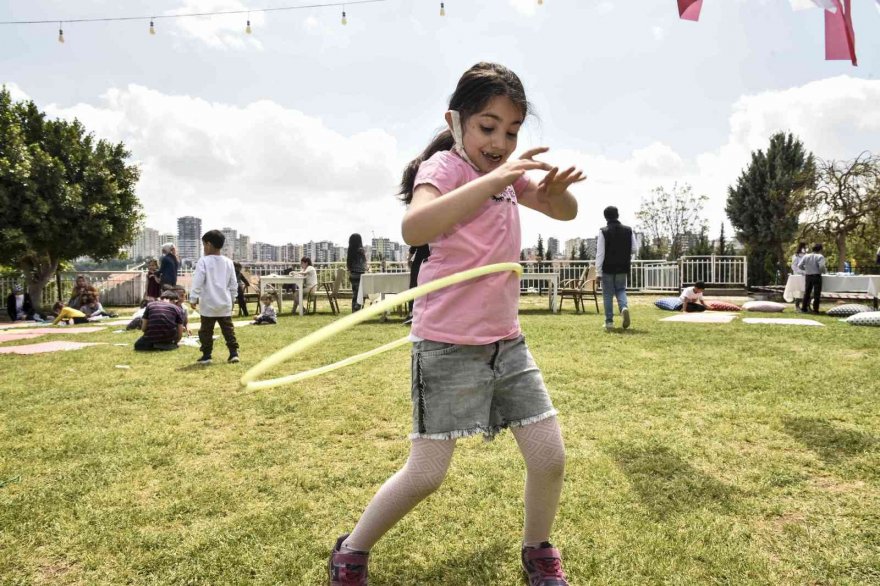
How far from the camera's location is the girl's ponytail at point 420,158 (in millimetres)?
2029

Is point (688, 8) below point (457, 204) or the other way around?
the other way around

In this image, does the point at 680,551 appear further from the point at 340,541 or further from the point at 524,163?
the point at 524,163

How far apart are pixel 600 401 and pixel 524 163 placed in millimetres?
3282

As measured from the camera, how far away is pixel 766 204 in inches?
1300

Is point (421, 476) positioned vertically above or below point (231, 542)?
above

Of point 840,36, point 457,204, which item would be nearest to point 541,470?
point 457,204

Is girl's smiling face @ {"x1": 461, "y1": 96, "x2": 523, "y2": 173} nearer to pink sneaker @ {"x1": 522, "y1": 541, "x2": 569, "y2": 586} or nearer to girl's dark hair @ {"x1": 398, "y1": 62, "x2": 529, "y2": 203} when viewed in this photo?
girl's dark hair @ {"x1": 398, "y1": 62, "x2": 529, "y2": 203}

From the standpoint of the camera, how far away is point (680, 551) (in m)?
2.11

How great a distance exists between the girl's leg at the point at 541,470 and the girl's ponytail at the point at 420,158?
96 cm

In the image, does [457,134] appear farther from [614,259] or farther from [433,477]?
[614,259]

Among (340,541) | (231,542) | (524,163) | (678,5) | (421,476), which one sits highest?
(678,5)

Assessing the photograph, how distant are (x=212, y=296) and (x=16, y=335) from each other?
6.37m

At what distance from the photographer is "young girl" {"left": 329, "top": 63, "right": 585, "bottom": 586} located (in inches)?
68.7

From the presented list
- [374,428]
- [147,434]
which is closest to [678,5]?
[374,428]
